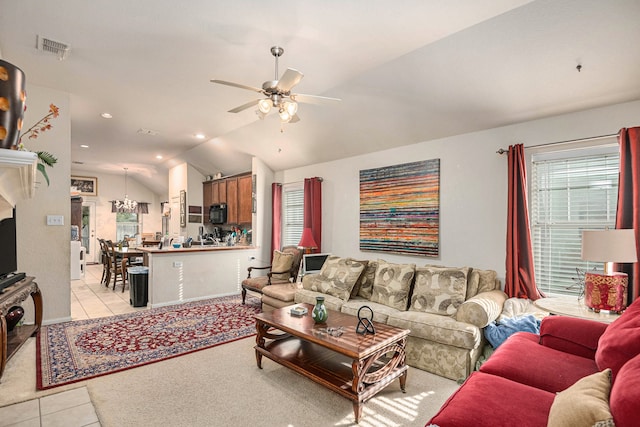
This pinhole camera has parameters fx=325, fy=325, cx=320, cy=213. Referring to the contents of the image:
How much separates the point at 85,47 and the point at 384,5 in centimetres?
277

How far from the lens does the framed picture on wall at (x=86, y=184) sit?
10.0m

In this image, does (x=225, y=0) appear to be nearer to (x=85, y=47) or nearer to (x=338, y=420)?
(x=85, y=47)

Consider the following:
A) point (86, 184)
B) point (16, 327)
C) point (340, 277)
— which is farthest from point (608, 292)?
point (86, 184)

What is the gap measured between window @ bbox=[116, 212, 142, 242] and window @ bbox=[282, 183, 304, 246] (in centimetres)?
718

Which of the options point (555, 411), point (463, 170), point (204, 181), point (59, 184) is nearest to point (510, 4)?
point (463, 170)

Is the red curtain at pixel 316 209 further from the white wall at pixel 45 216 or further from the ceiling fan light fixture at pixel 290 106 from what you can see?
the white wall at pixel 45 216

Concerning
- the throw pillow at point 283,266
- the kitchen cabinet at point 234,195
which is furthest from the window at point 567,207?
the kitchen cabinet at point 234,195

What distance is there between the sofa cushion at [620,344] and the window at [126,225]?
39.9 feet

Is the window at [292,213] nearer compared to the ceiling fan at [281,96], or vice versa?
the ceiling fan at [281,96]

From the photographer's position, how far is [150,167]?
9.40m

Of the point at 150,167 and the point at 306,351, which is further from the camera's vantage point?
the point at 150,167

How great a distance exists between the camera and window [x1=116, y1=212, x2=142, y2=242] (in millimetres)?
10766

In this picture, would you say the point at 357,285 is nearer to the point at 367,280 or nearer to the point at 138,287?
the point at 367,280

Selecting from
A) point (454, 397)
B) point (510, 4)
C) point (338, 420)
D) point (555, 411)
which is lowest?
point (338, 420)
